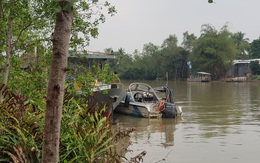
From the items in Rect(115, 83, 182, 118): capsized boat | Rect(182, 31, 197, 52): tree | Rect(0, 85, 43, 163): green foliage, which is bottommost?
Rect(115, 83, 182, 118): capsized boat

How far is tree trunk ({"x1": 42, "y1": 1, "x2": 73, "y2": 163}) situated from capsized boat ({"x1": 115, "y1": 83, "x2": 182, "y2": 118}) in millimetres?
15382

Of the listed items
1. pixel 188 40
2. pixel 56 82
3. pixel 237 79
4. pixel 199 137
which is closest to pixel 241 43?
pixel 188 40

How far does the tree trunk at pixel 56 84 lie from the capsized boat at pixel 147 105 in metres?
15.4

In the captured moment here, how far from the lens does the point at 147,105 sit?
1756 cm

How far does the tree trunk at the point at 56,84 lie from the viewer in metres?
1.89

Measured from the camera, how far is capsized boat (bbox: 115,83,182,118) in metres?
17.3

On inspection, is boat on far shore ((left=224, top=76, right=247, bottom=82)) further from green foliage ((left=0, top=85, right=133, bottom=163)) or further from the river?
green foliage ((left=0, top=85, right=133, bottom=163))

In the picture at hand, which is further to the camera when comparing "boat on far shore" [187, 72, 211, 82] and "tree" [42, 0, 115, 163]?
"boat on far shore" [187, 72, 211, 82]

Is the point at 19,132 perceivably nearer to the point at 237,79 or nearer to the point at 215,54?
the point at 237,79

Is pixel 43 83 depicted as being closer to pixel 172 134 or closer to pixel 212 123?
pixel 172 134

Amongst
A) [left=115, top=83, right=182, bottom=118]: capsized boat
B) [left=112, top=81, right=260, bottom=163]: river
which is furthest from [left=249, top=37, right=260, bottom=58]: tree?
[left=115, top=83, right=182, bottom=118]: capsized boat

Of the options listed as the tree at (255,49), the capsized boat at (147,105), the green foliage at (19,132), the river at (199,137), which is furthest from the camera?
the tree at (255,49)

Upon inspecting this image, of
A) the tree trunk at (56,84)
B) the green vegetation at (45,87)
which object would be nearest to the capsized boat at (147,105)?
the green vegetation at (45,87)

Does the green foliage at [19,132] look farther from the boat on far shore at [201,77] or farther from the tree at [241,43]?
the tree at [241,43]
